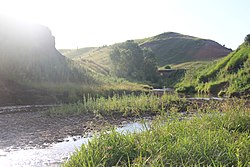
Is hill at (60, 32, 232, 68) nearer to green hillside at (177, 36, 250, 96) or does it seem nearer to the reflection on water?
green hillside at (177, 36, 250, 96)

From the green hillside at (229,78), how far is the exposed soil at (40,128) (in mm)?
25252

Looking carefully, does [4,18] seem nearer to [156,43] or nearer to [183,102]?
[183,102]

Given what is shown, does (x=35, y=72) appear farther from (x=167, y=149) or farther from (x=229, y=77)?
(x=167, y=149)

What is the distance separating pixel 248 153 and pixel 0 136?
1146cm

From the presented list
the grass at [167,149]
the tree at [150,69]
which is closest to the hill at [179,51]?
the tree at [150,69]

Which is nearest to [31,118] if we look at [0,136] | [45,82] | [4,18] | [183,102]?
[0,136]

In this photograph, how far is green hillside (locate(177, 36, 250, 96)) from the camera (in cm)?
4431

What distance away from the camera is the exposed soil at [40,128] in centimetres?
1443

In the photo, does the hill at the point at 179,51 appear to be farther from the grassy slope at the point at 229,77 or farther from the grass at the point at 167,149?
the grass at the point at 167,149

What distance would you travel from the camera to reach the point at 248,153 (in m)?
8.45

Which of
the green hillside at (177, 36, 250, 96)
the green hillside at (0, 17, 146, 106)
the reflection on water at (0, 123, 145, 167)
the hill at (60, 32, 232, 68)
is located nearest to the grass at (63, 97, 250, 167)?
the reflection on water at (0, 123, 145, 167)

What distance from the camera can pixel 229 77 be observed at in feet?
161

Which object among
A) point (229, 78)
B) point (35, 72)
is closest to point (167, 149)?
point (35, 72)

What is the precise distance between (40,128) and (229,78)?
3555 cm
